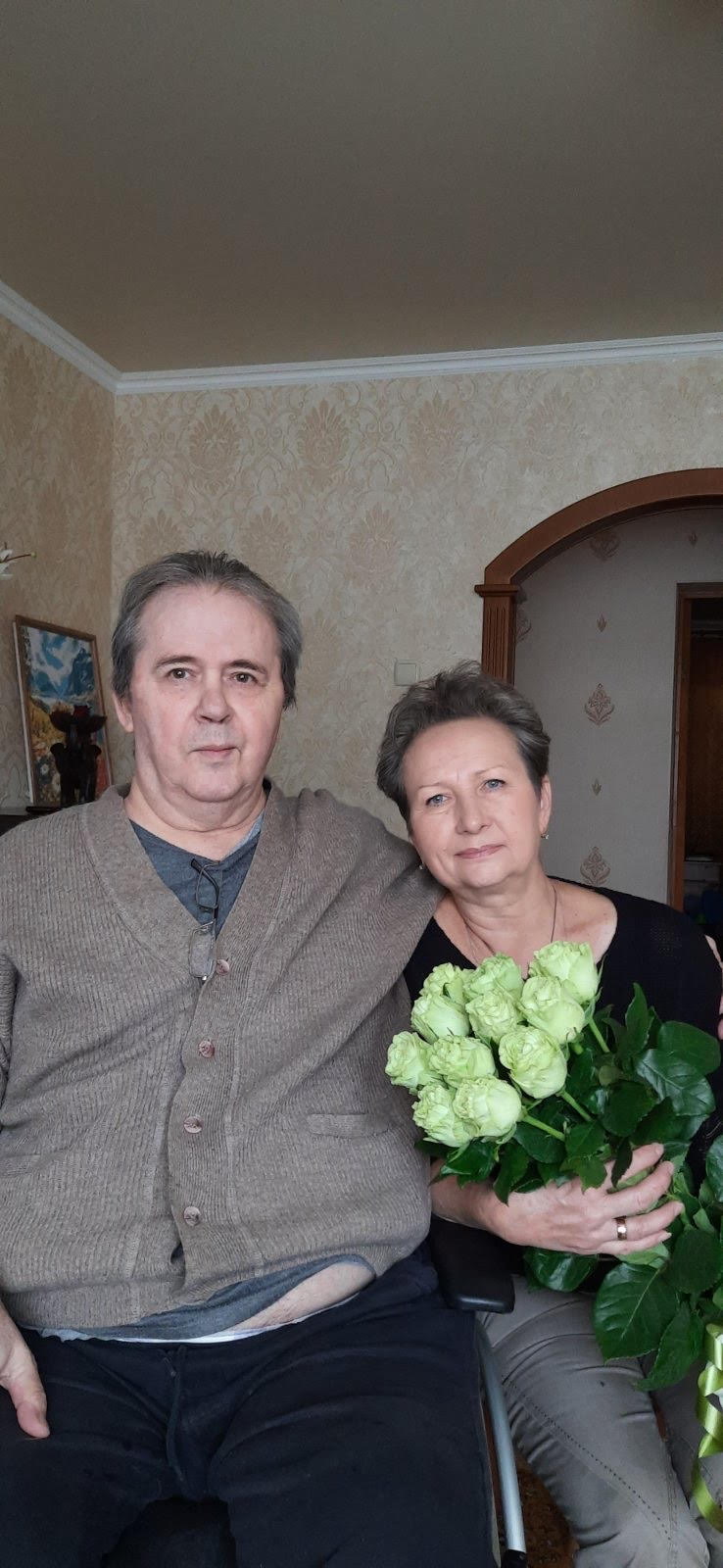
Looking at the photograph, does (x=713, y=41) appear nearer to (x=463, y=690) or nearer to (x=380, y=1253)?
(x=463, y=690)

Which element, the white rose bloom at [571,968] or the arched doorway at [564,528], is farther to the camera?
the arched doorway at [564,528]

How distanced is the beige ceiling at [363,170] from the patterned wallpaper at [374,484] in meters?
0.24

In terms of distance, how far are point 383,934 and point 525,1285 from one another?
55cm

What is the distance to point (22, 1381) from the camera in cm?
127

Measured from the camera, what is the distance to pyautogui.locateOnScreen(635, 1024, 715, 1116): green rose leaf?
1.23m

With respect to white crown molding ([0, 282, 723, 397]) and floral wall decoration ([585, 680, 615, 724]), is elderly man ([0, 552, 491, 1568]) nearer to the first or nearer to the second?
white crown molding ([0, 282, 723, 397])

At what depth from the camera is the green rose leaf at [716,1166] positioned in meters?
1.34

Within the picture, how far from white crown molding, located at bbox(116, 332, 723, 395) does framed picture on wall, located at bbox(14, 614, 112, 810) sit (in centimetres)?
110

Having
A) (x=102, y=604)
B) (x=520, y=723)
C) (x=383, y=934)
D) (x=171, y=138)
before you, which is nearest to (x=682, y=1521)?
(x=383, y=934)

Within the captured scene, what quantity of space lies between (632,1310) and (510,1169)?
0.21 metres

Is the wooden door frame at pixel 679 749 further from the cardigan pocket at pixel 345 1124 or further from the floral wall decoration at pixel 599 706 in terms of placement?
the cardigan pocket at pixel 345 1124

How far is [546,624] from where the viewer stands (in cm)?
631

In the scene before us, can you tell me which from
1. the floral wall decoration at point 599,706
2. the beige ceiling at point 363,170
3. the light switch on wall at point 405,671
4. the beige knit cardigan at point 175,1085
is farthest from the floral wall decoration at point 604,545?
the beige knit cardigan at point 175,1085

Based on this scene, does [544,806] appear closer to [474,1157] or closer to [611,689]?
[474,1157]
